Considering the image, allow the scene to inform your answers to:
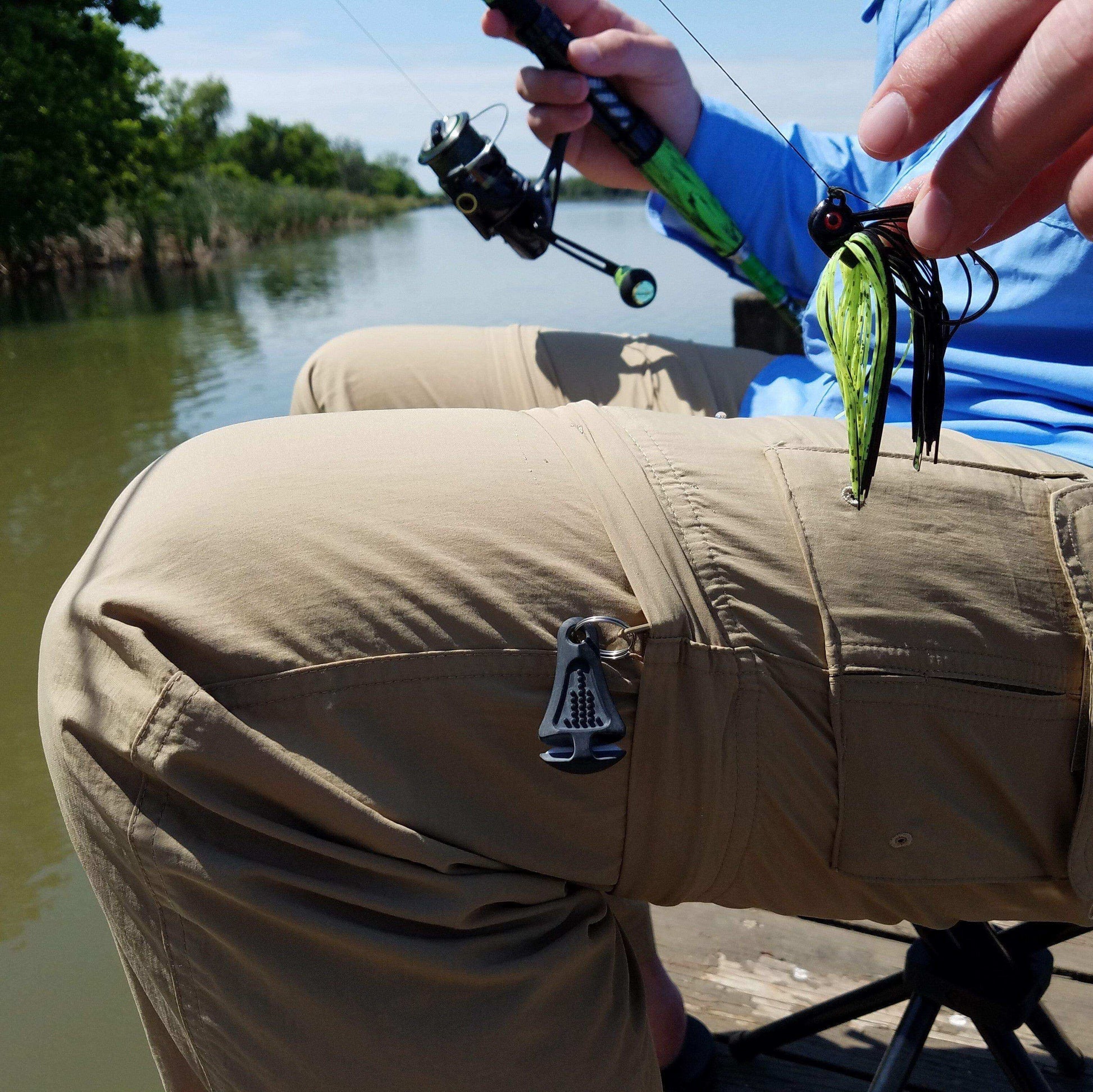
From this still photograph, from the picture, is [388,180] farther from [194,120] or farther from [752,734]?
[752,734]

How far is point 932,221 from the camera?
0.56m

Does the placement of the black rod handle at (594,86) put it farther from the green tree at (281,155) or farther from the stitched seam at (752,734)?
the green tree at (281,155)

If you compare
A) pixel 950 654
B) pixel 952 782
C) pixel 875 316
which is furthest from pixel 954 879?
pixel 875 316

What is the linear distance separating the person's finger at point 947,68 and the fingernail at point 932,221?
0.10 ft

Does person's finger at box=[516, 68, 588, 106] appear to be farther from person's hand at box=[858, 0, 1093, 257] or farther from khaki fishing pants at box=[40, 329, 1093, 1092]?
person's hand at box=[858, 0, 1093, 257]

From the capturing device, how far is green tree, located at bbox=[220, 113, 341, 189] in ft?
173

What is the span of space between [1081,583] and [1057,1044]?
688mm

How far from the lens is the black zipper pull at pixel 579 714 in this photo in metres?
0.69

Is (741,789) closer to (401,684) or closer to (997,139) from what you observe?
(401,684)

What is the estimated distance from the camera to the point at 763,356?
1.67 m

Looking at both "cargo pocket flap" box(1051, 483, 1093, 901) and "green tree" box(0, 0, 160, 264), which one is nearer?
"cargo pocket flap" box(1051, 483, 1093, 901)

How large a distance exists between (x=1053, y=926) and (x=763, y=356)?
972 mm

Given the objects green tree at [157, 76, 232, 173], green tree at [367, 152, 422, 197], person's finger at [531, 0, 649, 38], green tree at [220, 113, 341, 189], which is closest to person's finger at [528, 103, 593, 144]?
person's finger at [531, 0, 649, 38]

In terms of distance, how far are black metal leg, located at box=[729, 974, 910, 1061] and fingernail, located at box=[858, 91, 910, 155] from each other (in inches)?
35.2
